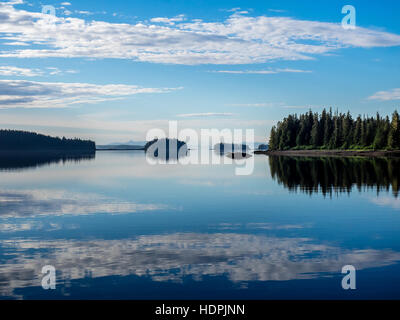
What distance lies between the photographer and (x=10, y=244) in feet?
74.7

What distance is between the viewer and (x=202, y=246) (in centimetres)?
2172

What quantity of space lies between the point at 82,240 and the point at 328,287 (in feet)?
45.9

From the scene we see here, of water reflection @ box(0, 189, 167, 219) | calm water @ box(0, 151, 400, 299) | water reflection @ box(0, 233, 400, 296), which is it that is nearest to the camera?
calm water @ box(0, 151, 400, 299)

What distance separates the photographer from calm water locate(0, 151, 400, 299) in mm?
15430

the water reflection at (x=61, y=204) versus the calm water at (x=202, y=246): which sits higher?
the water reflection at (x=61, y=204)

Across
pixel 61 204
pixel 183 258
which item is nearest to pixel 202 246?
pixel 183 258

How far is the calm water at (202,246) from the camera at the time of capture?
1543 cm

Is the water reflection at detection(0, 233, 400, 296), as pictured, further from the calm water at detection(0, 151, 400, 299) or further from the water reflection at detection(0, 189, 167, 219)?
the water reflection at detection(0, 189, 167, 219)

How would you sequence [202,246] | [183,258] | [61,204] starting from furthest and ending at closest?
[61,204]
[202,246]
[183,258]

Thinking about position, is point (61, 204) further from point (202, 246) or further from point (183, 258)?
point (183, 258)

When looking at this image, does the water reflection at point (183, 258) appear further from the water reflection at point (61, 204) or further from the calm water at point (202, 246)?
the water reflection at point (61, 204)

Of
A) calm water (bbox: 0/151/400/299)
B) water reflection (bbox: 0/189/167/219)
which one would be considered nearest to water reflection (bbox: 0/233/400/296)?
calm water (bbox: 0/151/400/299)

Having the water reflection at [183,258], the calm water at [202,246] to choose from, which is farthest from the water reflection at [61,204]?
the water reflection at [183,258]
